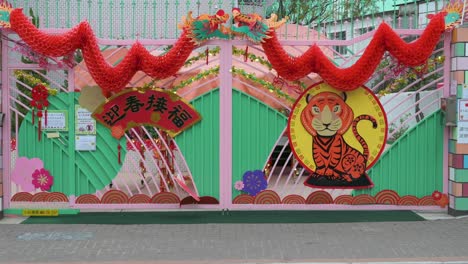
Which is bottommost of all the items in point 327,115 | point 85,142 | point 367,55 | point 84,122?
point 85,142

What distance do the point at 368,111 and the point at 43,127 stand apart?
4.72 metres

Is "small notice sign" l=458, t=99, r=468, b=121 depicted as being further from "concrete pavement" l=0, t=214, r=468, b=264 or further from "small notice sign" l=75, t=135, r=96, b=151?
"small notice sign" l=75, t=135, r=96, b=151

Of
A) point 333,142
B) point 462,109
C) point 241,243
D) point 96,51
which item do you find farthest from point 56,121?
point 462,109

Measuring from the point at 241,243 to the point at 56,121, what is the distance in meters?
3.41

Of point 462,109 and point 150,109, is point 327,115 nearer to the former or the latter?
point 462,109

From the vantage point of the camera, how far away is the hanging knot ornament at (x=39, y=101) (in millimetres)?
8492

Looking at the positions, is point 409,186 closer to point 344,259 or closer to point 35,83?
point 344,259

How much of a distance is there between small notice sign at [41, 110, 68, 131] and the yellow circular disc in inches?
128

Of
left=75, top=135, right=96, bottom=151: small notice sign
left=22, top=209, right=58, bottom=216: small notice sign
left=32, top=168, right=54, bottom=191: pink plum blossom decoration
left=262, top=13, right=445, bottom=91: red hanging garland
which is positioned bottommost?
left=22, top=209, right=58, bottom=216: small notice sign

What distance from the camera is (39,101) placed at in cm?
852

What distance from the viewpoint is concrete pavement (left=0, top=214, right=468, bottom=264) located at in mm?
6391

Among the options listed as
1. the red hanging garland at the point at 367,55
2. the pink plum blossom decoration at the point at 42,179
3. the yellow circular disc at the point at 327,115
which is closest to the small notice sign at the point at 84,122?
the pink plum blossom decoration at the point at 42,179

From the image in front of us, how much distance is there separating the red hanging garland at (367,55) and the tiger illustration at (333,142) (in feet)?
1.48

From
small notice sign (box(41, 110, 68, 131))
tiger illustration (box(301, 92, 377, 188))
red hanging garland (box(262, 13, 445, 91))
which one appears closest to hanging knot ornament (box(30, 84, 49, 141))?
small notice sign (box(41, 110, 68, 131))
